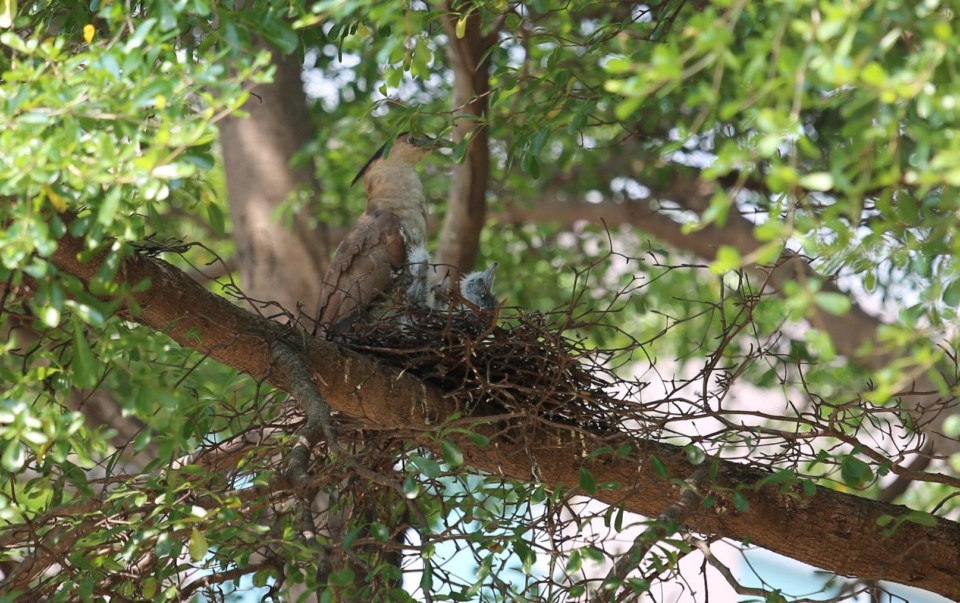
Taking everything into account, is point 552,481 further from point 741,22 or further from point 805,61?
point 805,61

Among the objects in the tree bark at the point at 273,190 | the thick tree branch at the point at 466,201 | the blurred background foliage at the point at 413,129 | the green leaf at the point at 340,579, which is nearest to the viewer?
the blurred background foliage at the point at 413,129

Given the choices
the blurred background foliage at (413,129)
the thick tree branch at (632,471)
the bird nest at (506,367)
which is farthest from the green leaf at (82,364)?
the bird nest at (506,367)

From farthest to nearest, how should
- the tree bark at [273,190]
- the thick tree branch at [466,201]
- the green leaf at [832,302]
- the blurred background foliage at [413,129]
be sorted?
the tree bark at [273,190] < the thick tree branch at [466,201] < the blurred background foliage at [413,129] < the green leaf at [832,302]

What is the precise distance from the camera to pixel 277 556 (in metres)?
2.96

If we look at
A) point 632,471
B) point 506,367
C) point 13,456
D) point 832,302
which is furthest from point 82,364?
point 632,471

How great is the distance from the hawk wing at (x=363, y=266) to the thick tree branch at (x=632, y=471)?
0.90 meters

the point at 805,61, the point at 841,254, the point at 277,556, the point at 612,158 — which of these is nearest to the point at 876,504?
the point at 841,254

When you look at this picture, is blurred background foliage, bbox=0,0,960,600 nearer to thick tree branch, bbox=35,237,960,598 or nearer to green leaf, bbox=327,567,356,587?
thick tree branch, bbox=35,237,960,598

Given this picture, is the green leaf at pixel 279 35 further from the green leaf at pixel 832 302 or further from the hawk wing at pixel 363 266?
the hawk wing at pixel 363 266

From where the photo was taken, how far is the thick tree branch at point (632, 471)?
331 centimetres

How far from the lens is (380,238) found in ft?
15.5

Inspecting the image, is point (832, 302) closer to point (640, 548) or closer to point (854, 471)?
point (640, 548)

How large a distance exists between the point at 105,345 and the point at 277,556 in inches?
28.9

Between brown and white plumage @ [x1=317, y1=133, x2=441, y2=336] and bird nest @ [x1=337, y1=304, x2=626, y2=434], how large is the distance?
383 millimetres
